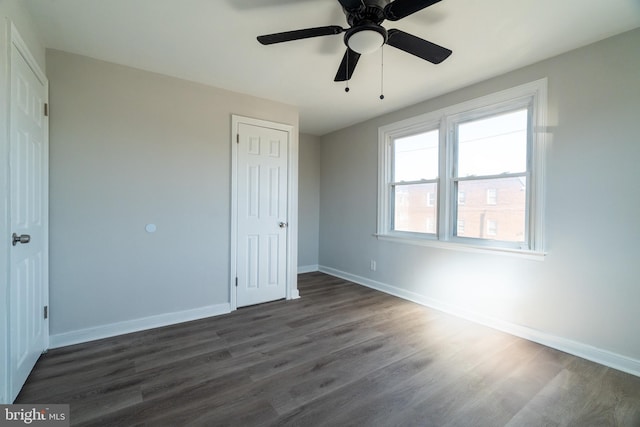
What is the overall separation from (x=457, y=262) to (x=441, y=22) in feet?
7.48

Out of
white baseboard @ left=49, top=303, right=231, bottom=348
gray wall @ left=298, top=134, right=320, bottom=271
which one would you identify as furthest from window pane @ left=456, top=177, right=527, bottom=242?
white baseboard @ left=49, top=303, right=231, bottom=348

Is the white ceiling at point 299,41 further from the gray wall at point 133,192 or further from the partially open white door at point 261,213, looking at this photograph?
the partially open white door at point 261,213

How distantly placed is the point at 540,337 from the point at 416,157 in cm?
225

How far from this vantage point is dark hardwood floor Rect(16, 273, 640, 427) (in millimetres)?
1554

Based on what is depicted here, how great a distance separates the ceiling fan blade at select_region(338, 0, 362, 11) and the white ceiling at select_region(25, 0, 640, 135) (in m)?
0.34

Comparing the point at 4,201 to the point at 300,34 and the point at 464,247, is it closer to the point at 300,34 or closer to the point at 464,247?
the point at 300,34

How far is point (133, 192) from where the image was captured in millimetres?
2584

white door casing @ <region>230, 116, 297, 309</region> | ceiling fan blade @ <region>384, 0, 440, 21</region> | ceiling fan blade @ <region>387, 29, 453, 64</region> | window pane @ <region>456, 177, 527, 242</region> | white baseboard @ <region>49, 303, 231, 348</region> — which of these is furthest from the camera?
white door casing @ <region>230, 116, 297, 309</region>

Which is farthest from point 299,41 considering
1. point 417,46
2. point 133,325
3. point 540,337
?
point 540,337

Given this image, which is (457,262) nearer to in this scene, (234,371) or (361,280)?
(361,280)

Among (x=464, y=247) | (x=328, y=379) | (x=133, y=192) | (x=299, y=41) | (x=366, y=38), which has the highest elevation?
(x=299, y=41)

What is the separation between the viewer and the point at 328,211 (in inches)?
191

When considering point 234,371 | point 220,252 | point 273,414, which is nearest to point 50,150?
point 220,252

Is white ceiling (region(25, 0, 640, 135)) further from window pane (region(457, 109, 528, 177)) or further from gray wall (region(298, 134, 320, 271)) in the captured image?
gray wall (region(298, 134, 320, 271))
